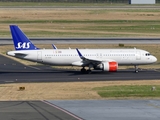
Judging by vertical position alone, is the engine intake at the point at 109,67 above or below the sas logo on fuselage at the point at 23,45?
below

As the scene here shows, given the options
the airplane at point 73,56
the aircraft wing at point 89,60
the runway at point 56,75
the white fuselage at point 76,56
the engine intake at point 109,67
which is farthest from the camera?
the white fuselage at point 76,56

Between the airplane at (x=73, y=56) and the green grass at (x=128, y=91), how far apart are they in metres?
11.8

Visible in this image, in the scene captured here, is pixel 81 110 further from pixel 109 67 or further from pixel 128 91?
pixel 109 67

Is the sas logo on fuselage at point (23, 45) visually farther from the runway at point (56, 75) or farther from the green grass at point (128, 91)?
the green grass at point (128, 91)

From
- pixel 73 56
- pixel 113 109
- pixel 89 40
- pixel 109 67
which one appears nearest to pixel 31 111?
pixel 113 109

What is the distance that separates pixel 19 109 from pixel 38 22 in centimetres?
9567

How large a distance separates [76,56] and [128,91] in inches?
→ 671

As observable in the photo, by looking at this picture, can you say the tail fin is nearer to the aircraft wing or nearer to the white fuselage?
the white fuselage

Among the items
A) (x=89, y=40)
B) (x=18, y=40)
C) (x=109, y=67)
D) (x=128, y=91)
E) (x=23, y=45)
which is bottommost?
(x=128, y=91)

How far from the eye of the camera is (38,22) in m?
131

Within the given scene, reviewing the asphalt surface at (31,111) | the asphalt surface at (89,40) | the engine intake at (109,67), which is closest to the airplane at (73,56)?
the engine intake at (109,67)

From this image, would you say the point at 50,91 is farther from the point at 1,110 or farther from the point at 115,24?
the point at 115,24

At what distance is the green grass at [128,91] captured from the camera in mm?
43597

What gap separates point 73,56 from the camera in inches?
2402
